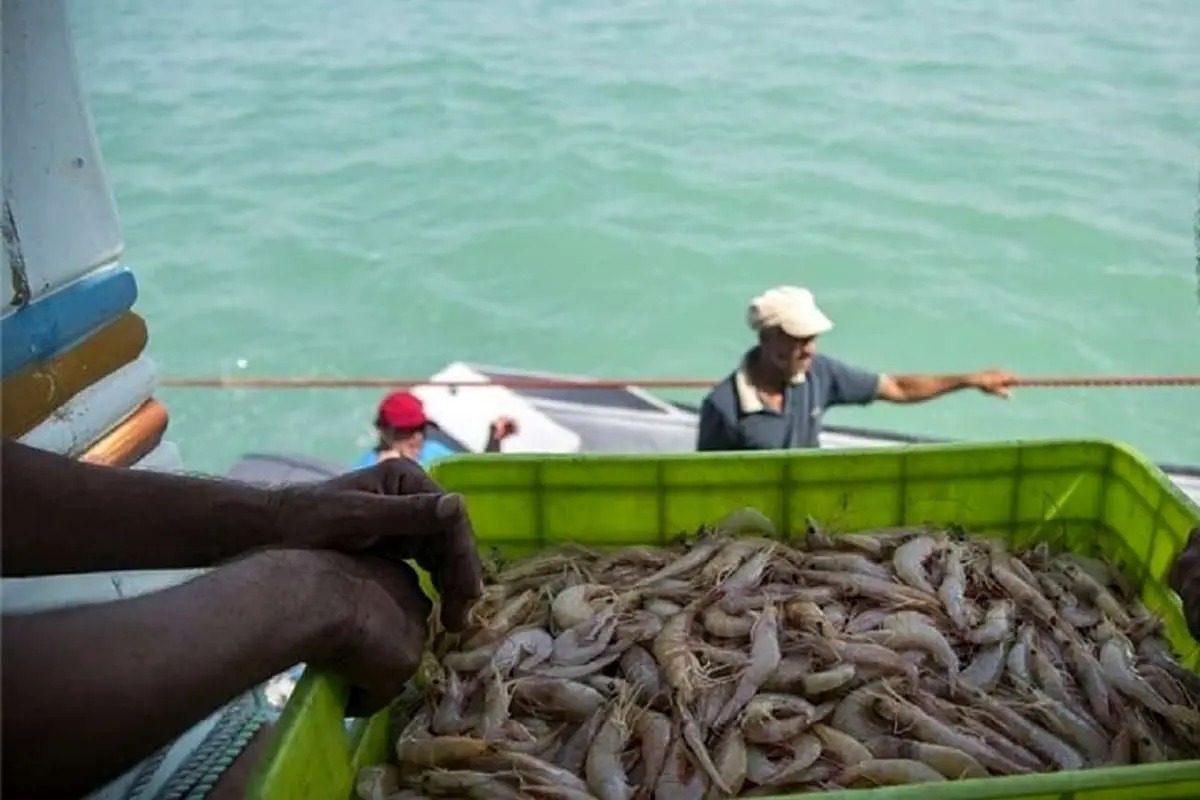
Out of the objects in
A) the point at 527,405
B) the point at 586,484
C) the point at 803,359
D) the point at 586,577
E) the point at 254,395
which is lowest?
the point at 254,395

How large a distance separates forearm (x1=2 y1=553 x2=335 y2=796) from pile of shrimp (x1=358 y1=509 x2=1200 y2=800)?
0.50 meters

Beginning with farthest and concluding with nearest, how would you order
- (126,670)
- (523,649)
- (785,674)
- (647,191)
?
(647,191)
(523,649)
(785,674)
(126,670)

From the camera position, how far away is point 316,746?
1.70 metres

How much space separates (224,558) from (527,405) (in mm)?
4632

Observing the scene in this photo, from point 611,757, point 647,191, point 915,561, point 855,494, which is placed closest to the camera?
point 611,757

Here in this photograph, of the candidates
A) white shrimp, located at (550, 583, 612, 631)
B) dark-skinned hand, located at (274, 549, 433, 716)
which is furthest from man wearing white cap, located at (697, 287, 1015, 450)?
dark-skinned hand, located at (274, 549, 433, 716)

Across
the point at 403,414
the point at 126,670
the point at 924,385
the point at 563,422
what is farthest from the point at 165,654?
the point at 563,422

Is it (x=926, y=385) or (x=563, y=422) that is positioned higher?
(x=926, y=385)

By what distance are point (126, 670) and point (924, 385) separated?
4.03 meters

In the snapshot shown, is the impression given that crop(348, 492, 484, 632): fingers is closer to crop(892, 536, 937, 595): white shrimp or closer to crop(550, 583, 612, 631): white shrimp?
crop(550, 583, 612, 631): white shrimp

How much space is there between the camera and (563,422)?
254 inches

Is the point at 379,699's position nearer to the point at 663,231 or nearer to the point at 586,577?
the point at 586,577

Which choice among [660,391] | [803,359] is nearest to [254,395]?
[660,391]

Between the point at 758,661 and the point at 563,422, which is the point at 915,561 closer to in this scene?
the point at 758,661
